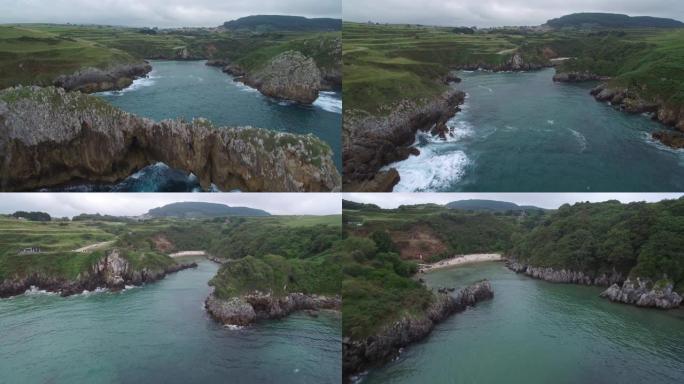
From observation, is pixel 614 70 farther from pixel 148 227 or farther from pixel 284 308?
pixel 148 227

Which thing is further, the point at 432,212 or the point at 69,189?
the point at 432,212

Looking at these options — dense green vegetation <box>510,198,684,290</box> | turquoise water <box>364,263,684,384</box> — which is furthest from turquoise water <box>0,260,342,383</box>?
dense green vegetation <box>510,198,684,290</box>

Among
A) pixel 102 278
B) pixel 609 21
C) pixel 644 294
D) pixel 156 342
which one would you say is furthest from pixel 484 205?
pixel 102 278

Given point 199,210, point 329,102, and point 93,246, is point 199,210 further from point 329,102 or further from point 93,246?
point 329,102

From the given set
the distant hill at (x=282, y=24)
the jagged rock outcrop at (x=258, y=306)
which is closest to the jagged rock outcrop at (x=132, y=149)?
the distant hill at (x=282, y=24)

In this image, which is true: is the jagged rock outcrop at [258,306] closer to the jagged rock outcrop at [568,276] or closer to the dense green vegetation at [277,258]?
the dense green vegetation at [277,258]

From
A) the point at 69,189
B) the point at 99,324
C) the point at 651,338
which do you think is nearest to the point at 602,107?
the point at 651,338

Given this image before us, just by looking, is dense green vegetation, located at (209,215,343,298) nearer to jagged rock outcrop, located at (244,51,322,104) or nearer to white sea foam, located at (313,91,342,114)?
white sea foam, located at (313,91,342,114)
